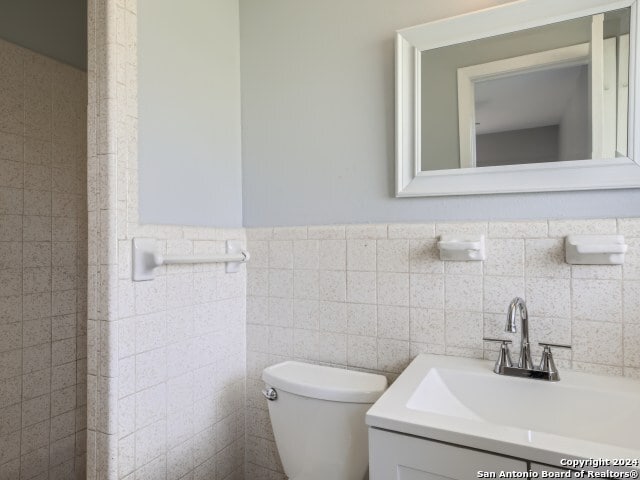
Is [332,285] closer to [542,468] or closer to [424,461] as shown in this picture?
[424,461]

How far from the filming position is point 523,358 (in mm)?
1063

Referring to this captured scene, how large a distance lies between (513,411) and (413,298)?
42 centimetres

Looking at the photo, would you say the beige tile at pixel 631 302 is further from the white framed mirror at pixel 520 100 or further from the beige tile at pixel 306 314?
the beige tile at pixel 306 314

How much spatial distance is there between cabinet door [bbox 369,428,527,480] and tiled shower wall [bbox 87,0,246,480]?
72 cm

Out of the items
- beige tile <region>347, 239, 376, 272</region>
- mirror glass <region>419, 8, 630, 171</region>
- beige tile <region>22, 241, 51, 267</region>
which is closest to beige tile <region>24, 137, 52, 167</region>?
beige tile <region>22, 241, 51, 267</region>

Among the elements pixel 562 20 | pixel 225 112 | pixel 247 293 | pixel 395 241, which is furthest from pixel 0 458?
pixel 562 20

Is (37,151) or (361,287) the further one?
(37,151)

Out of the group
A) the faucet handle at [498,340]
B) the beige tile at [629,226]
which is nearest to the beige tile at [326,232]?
the faucet handle at [498,340]

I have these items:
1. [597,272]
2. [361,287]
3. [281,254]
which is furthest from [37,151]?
[597,272]

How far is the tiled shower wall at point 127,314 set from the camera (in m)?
1.06

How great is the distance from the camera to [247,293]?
5.24 feet

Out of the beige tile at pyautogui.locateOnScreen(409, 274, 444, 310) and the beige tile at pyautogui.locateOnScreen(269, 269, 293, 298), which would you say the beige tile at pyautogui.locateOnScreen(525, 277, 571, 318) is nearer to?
the beige tile at pyautogui.locateOnScreen(409, 274, 444, 310)

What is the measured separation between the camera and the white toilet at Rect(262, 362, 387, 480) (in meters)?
1.12

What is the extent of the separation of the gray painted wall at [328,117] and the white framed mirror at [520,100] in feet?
0.20
